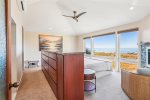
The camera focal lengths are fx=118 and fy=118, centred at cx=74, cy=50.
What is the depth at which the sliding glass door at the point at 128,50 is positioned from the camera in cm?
553

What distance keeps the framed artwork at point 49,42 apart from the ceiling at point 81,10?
436 mm

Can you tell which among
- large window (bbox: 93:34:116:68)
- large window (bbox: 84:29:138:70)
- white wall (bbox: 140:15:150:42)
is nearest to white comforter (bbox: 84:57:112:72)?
large window (bbox: 84:29:138:70)

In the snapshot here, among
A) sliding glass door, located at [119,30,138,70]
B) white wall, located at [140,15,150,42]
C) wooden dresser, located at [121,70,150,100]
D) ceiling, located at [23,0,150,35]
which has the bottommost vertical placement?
wooden dresser, located at [121,70,150,100]

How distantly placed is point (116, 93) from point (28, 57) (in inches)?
243

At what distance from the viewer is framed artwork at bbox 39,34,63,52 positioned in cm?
812

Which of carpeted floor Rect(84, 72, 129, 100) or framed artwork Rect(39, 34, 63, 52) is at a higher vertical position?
framed artwork Rect(39, 34, 63, 52)

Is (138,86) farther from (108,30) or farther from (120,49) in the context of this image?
(108,30)

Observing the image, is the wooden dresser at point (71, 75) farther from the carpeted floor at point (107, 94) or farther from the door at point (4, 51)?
the door at point (4, 51)

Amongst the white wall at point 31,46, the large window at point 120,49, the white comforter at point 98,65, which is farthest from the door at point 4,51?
the white wall at point 31,46

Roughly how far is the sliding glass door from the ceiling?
70 cm

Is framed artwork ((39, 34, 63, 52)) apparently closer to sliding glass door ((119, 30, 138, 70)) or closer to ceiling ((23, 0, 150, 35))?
ceiling ((23, 0, 150, 35))

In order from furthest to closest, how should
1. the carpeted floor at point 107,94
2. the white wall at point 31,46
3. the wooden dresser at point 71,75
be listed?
the white wall at point 31,46 → the carpeted floor at point 107,94 → the wooden dresser at point 71,75

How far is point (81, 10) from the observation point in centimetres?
558

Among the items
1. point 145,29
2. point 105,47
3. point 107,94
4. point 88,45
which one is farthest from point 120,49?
point 107,94
